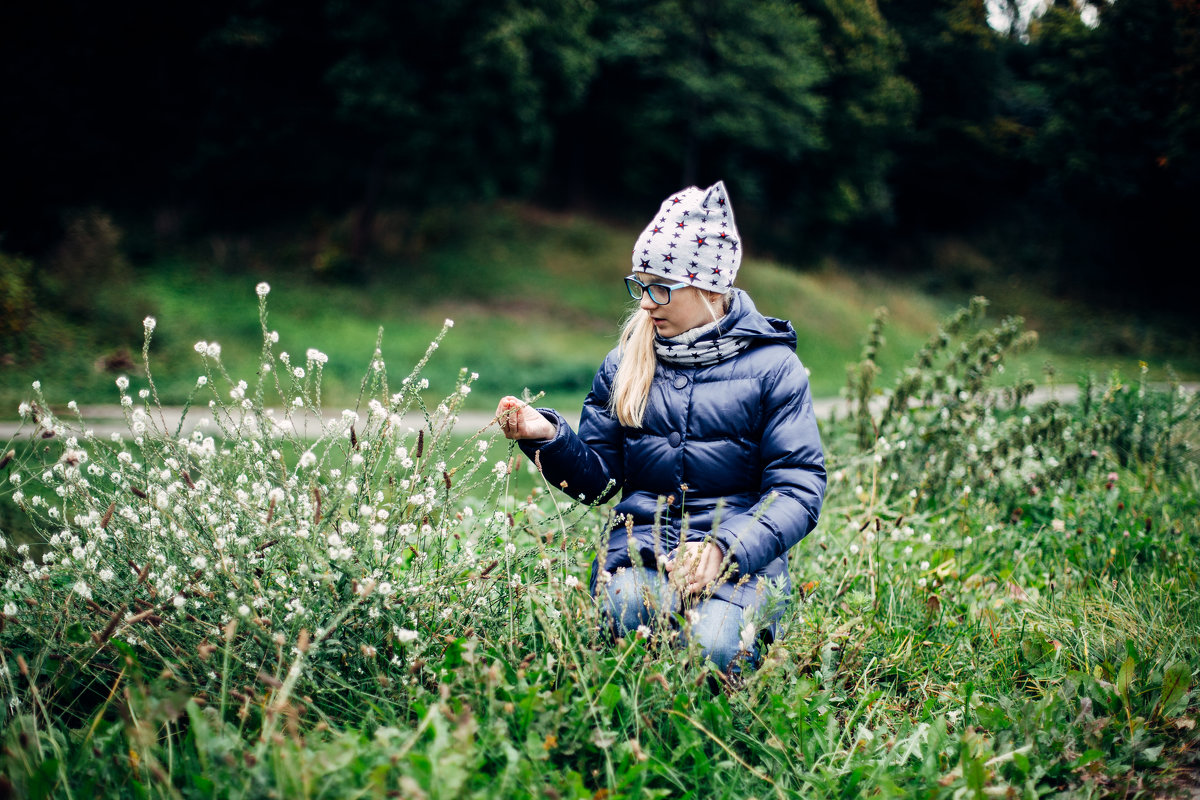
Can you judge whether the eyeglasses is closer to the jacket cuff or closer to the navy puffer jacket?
the navy puffer jacket

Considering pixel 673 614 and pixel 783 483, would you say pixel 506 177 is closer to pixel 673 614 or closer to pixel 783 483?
pixel 783 483

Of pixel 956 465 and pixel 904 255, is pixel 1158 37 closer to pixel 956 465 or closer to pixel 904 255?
pixel 956 465

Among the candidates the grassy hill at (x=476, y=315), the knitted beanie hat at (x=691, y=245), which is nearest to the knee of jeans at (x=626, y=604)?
the knitted beanie hat at (x=691, y=245)

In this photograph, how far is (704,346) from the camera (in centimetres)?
267

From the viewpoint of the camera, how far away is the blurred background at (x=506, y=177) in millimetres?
12344

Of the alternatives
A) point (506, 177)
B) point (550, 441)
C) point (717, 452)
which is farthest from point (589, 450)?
point (506, 177)

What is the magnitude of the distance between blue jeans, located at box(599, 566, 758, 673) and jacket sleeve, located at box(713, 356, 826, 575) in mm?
179

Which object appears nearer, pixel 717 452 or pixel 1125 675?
pixel 1125 675

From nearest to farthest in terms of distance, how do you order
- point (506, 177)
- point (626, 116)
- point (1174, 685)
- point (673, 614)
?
point (673, 614)
point (1174, 685)
point (506, 177)
point (626, 116)

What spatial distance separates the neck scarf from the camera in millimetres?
2666

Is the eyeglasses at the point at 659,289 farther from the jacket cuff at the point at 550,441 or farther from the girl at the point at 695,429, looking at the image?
the jacket cuff at the point at 550,441

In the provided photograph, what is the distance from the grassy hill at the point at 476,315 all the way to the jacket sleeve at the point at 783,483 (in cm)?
673

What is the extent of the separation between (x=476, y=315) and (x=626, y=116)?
10.7 m

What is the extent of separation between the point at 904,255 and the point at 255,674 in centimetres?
3223
